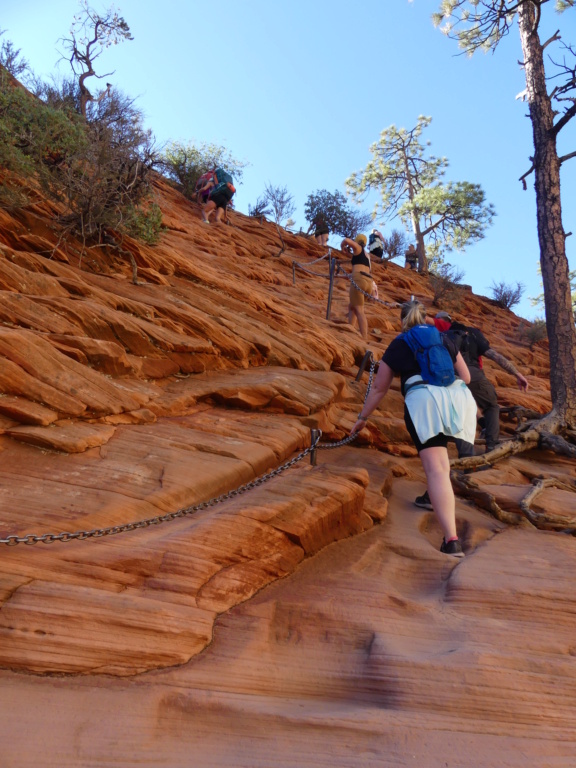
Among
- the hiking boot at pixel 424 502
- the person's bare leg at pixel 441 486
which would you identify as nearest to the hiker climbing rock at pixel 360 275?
the hiking boot at pixel 424 502

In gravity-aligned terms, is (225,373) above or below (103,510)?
above

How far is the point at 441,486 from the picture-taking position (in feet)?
14.0

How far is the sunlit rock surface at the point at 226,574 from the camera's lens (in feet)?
7.23

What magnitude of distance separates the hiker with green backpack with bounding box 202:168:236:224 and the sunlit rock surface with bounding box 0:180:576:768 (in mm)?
10734

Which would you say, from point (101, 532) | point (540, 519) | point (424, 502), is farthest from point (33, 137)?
point (540, 519)

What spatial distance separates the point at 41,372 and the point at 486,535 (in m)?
3.77

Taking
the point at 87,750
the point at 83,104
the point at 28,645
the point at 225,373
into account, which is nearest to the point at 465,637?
the point at 87,750


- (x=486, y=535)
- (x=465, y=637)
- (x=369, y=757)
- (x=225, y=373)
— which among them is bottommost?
(x=369, y=757)

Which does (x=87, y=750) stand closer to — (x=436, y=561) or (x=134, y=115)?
(x=436, y=561)

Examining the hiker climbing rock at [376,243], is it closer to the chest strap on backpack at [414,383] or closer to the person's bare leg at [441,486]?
the chest strap on backpack at [414,383]

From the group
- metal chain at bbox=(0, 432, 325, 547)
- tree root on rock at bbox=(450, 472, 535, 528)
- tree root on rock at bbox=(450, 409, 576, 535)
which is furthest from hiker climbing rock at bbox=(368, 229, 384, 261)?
metal chain at bbox=(0, 432, 325, 547)

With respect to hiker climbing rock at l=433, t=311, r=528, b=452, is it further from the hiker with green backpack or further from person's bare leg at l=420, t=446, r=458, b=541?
the hiker with green backpack

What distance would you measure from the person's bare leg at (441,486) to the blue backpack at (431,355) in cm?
53

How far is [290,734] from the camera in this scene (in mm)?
2184
